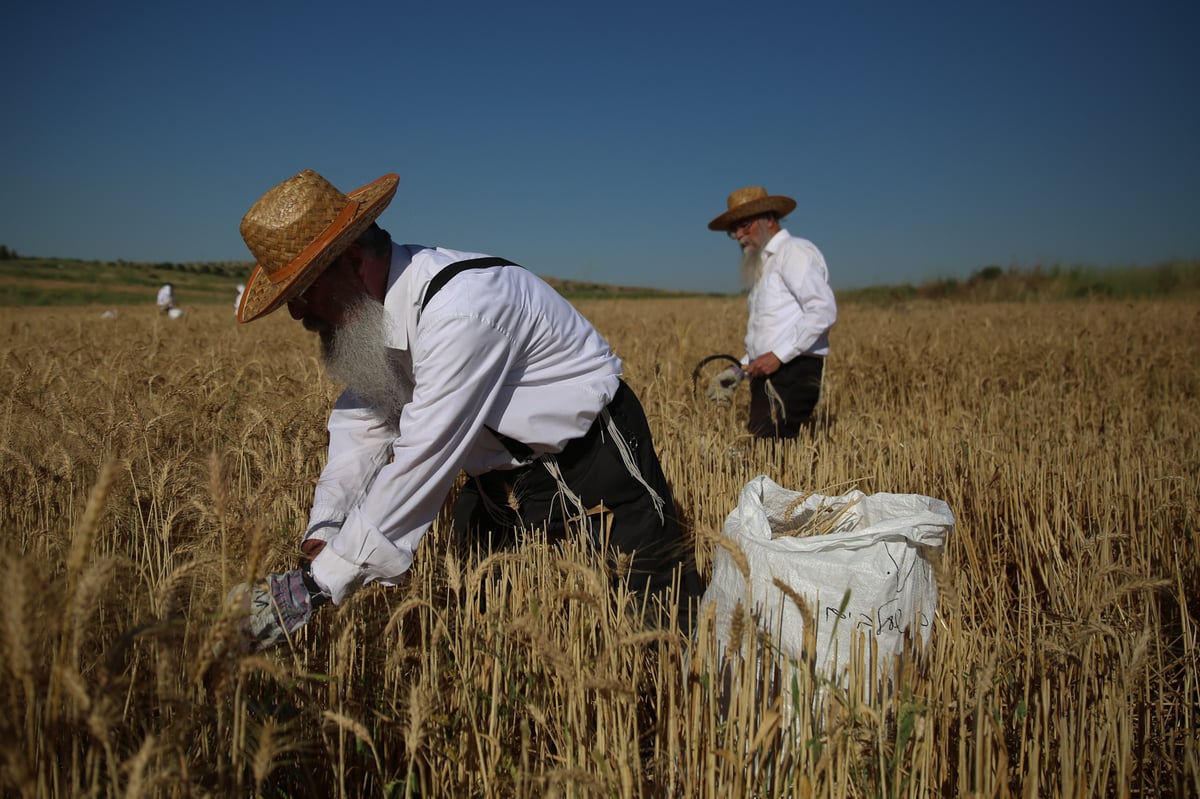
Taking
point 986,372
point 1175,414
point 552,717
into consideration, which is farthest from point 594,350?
point 986,372

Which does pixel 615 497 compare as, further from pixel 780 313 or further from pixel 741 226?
pixel 741 226

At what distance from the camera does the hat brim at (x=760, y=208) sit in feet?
14.6

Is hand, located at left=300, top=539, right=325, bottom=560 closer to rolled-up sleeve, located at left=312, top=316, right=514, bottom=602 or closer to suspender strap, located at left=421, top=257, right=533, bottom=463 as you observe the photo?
rolled-up sleeve, located at left=312, top=316, right=514, bottom=602

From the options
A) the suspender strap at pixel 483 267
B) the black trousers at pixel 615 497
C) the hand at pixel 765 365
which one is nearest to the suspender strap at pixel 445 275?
the suspender strap at pixel 483 267

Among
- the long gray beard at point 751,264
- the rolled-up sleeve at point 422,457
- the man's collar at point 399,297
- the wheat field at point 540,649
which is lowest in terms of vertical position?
the wheat field at point 540,649

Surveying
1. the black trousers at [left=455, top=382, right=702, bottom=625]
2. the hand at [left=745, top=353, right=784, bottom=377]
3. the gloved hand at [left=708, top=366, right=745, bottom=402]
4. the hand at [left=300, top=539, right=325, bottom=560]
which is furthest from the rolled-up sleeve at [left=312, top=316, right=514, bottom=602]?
the gloved hand at [left=708, top=366, right=745, bottom=402]

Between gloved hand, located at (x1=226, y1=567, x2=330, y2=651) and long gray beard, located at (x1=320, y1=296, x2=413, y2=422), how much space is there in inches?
22.5

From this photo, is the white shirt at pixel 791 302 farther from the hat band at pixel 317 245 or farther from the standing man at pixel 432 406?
the hat band at pixel 317 245

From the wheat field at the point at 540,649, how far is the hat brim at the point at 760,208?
1.41 metres

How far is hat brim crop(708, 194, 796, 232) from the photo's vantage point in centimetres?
445

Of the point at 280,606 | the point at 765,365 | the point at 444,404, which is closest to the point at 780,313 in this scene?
the point at 765,365

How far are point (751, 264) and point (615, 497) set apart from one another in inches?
113

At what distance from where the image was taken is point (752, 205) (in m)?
4.48

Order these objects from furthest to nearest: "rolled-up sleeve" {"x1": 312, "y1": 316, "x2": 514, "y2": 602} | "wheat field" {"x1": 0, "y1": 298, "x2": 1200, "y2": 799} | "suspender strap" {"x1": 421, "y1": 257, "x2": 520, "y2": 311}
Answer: "suspender strap" {"x1": 421, "y1": 257, "x2": 520, "y2": 311} < "rolled-up sleeve" {"x1": 312, "y1": 316, "x2": 514, "y2": 602} < "wheat field" {"x1": 0, "y1": 298, "x2": 1200, "y2": 799}
